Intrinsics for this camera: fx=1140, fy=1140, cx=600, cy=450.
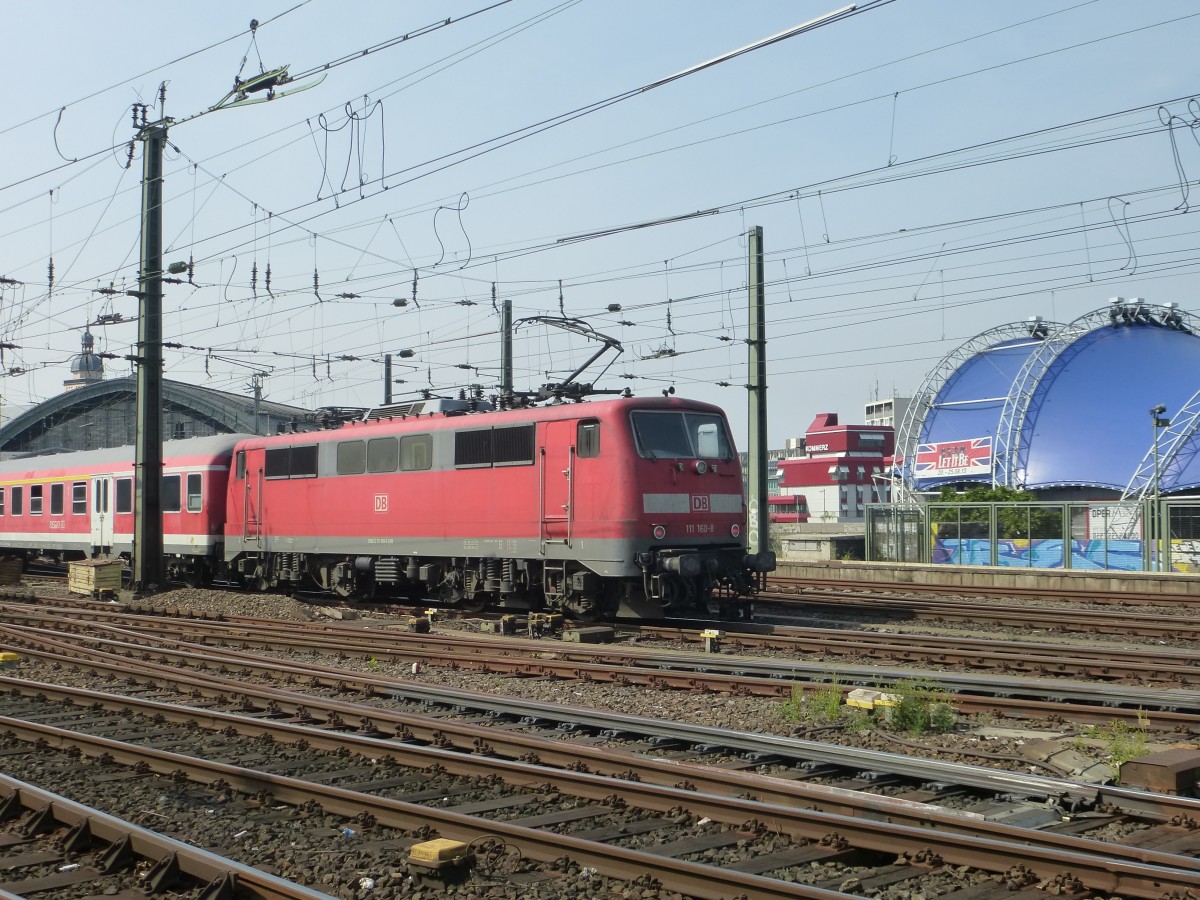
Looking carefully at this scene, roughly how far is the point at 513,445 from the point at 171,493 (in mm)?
12842

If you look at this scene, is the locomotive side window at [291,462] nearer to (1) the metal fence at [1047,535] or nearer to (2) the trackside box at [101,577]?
(2) the trackside box at [101,577]

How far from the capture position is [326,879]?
630cm

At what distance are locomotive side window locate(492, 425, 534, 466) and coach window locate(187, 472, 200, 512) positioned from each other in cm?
1083

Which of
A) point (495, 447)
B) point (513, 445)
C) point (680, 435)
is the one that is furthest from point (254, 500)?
point (680, 435)

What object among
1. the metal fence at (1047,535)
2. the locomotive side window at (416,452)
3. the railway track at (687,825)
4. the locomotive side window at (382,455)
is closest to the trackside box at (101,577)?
the locomotive side window at (382,455)

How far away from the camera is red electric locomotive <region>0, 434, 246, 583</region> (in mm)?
26375

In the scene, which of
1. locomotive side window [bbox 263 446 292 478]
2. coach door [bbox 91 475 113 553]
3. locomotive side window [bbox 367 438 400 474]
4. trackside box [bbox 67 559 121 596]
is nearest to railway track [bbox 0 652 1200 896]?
locomotive side window [bbox 367 438 400 474]

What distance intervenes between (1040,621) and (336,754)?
1361 cm

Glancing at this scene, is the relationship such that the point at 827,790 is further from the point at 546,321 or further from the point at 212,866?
the point at 546,321

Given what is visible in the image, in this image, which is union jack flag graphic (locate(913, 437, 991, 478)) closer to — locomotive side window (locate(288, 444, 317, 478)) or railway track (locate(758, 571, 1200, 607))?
railway track (locate(758, 571, 1200, 607))

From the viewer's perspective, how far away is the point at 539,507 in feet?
59.5

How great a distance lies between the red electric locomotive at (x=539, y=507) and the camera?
17.2m

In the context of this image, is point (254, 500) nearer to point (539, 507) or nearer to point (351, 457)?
point (351, 457)

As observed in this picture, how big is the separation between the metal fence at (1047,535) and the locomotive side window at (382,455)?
57.1 feet
